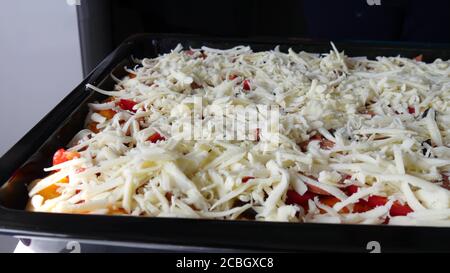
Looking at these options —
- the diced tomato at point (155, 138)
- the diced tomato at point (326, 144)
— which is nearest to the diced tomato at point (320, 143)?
the diced tomato at point (326, 144)

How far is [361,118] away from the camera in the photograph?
3.28ft

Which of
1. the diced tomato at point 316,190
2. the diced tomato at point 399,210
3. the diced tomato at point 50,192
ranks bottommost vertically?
the diced tomato at point 50,192

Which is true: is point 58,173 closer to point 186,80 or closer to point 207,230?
point 207,230

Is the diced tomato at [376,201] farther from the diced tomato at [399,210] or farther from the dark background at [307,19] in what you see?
the dark background at [307,19]

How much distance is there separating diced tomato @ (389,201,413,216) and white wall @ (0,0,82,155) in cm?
133

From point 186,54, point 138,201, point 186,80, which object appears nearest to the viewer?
point 138,201

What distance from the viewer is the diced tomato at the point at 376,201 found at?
0.74 metres

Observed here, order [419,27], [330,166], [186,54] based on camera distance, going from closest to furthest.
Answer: [330,166] < [186,54] < [419,27]

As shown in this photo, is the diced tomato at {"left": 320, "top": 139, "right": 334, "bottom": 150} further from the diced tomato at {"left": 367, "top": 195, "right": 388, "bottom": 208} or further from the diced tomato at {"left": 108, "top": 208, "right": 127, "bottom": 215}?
the diced tomato at {"left": 108, "top": 208, "right": 127, "bottom": 215}

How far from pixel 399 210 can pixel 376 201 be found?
0.04 meters

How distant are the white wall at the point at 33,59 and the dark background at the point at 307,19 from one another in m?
0.16

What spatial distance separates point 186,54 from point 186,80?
25cm

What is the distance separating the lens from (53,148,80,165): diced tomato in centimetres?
84
